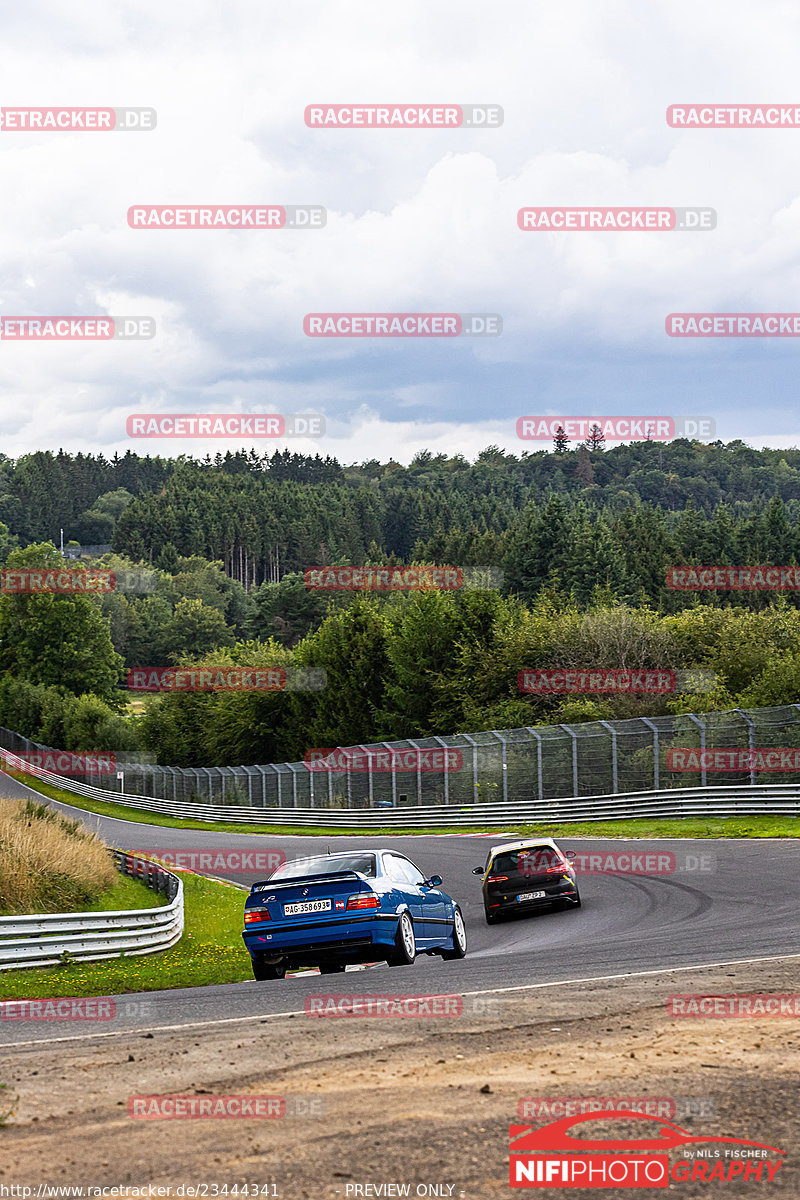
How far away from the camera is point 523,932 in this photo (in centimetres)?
1662

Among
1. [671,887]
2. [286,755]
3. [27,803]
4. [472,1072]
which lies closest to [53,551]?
[286,755]

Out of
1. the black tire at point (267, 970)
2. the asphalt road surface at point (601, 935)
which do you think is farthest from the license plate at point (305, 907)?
the asphalt road surface at point (601, 935)

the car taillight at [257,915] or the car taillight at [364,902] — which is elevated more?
the car taillight at [364,902]

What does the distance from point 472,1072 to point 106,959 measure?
10.6 meters

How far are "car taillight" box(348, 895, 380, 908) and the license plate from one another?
0.25 meters

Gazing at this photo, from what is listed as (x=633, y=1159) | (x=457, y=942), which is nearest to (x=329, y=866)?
(x=457, y=942)

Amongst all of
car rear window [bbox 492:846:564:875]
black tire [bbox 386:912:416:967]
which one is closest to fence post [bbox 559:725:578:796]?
car rear window [bbox 492:846:564:875]

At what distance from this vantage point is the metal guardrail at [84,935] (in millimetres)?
14812

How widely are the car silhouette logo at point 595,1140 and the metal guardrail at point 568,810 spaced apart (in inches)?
933

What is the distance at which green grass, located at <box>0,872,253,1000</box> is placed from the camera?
1314 centimetres

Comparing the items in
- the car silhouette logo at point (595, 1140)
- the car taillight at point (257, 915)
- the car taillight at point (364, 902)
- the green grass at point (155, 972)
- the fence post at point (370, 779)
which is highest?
the car silhouette logo at point (595, 1140)

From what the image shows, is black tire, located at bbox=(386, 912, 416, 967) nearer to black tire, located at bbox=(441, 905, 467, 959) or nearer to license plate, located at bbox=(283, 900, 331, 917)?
license plate, located at bbox=(283, 900, 331, 917)

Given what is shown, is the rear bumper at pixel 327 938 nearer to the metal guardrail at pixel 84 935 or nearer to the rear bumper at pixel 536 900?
the metal guardrail at pixel 84 935

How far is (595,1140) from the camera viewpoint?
538 centimetres
